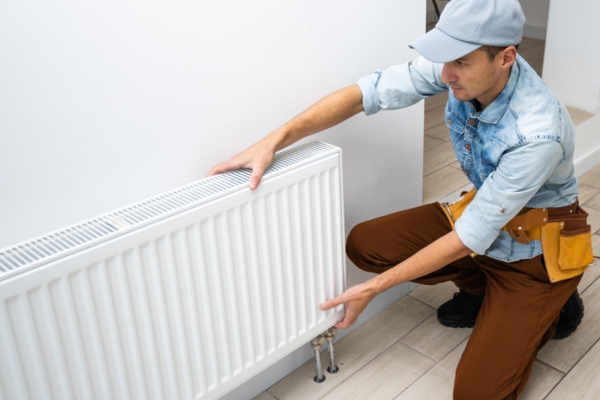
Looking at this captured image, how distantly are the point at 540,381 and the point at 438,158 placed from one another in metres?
1.11

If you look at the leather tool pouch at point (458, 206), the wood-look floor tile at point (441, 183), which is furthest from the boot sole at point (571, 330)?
the wood-look floor tile at point (441, 183)

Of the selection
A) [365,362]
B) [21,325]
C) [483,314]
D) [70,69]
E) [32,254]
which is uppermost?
[70,69]

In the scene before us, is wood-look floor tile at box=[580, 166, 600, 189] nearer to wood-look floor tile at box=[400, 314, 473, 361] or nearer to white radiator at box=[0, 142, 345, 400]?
wood-look floor tile at box=[400, 314, 473, 361]

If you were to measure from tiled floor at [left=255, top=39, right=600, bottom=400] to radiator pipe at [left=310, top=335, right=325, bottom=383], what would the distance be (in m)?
0.02

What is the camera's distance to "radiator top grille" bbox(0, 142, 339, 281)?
112cm

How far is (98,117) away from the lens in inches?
49.3

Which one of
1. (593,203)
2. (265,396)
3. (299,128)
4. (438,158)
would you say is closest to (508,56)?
(299,128)

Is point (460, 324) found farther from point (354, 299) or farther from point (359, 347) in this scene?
point (354, 299)

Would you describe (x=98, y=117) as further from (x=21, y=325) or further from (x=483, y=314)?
(x=483, y=314)

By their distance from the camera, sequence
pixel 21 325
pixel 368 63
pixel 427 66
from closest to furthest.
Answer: pixel 21 325
pixel 427 66
pixel 368 63

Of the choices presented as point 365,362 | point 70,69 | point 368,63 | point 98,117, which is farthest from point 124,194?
point 365,362

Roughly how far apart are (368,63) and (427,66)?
0.57 ft

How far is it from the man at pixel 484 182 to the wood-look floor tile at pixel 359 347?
22 cm

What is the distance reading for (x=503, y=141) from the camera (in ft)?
4.72
